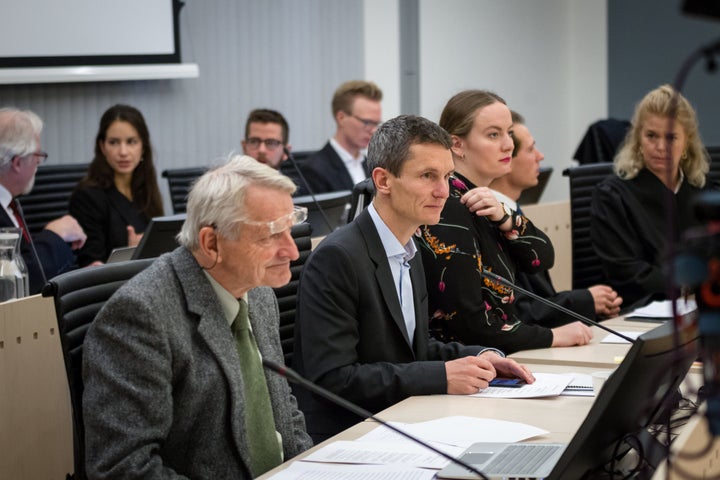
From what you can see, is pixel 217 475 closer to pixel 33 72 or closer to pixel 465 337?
pixel 465 337

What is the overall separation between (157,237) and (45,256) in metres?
1.01

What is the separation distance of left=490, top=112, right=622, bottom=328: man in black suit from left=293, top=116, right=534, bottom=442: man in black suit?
0.63 metres

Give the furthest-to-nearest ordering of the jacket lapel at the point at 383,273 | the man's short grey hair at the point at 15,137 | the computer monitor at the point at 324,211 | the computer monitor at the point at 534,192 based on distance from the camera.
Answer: the computer monitor at the point at 534,192 < the man's short grey hair at the point at 15,137 < the computer monitor at the point at 324,211 < the jacket lapel at the point at 383,273

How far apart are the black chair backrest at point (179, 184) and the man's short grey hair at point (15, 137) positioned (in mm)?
1233

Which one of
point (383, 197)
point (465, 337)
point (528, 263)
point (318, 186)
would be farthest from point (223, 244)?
point (318, 186)

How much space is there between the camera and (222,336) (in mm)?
1747

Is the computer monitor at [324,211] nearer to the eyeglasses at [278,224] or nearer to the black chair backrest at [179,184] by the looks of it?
the eyeglasses at [278,224]

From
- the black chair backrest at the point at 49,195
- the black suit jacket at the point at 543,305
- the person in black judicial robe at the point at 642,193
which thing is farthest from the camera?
the black chair backrest at the point at 49,195

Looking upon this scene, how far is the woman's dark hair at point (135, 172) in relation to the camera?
4.38 metres

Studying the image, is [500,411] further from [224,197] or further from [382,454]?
[224,197]

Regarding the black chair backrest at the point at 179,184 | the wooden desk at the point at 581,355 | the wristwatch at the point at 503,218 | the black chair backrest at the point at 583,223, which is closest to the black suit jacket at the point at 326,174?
the black chair backrest at the point at 179,184

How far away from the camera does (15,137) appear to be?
3639mm

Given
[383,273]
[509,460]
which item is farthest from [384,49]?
[509,460]

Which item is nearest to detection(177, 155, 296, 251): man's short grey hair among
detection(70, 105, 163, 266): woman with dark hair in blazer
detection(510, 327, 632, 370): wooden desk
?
detection(510, 327, 632, 370): wooden desk
